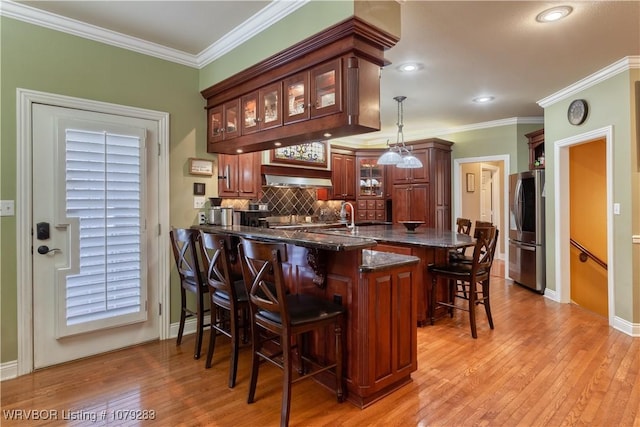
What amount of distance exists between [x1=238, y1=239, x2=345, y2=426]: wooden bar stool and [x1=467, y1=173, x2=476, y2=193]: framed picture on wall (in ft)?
19.5

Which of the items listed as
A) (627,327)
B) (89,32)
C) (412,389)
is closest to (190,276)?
(412,389)

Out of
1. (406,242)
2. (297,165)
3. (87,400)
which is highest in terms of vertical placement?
(297,165)

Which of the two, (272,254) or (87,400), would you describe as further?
(87,400)

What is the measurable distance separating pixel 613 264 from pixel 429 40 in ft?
9.70

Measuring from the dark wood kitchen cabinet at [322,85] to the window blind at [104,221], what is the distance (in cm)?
110

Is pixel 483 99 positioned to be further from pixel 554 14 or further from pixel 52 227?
pixel 52 227

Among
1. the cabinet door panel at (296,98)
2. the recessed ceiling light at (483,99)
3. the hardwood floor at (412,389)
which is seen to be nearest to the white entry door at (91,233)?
the hardwood floor at (412,389)

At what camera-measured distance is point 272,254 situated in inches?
73.9

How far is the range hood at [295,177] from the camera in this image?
5.27 metres

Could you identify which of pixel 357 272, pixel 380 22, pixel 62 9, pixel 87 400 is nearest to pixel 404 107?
pixel 380 22

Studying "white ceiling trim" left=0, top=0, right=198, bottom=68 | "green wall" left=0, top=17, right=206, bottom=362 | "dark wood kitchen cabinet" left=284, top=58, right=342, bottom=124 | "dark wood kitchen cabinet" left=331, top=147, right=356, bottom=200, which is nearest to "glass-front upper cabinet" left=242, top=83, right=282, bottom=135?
"dark wood kitchen cabinet" left=284, top=58, right=342, bottom=124

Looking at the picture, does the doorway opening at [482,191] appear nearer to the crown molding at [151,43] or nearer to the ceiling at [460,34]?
the ceiling at [460,34]

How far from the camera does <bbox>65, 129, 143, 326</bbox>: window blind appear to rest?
109 inches

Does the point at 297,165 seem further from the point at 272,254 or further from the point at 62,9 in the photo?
the point at 272,254
